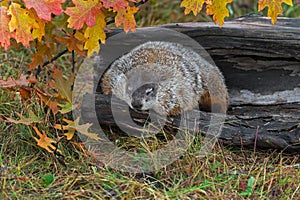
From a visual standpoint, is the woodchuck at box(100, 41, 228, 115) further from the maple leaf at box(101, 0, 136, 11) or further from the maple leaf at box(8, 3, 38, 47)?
the maple leaf at box(8, 3, 38, 47)

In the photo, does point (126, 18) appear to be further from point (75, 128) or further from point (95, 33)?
point (75, 128)

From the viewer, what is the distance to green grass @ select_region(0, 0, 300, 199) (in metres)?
3.14

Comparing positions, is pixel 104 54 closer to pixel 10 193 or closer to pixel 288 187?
pixel 10 193

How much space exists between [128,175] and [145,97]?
1.80 feet

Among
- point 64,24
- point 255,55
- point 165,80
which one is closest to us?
point 165,80

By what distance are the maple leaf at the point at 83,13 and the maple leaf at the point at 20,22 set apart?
23cm

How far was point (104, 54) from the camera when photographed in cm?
→ 430

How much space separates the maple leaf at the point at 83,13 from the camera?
3.21 meters

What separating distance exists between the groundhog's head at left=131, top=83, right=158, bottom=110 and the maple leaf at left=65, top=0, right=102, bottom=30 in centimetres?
61

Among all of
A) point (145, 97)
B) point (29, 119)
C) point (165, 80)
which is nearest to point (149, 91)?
point (145, 97)

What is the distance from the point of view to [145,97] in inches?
141

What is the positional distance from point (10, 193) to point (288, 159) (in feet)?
6.20

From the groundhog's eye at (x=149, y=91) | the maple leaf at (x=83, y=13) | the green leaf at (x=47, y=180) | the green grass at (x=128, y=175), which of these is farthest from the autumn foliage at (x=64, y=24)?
the groundhog's eye at (x=149, y=91)

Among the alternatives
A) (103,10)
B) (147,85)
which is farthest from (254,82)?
(103,10)
